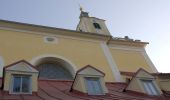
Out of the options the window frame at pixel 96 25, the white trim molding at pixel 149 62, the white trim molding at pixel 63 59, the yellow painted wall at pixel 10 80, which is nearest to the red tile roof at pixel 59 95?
the yellow painted wall at pixel 10 80

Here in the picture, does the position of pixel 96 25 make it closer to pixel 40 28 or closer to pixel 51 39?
pixel 51 39

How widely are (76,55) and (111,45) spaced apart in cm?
338

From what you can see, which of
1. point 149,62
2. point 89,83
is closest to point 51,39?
point 89,83

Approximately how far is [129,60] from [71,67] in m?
4.43

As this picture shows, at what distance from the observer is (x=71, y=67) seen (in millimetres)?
13656

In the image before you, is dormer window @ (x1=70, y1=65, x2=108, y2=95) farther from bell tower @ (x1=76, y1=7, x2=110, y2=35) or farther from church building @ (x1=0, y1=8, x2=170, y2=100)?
bell tower @ (x1=76, y1=7, x2=110, y2=35)

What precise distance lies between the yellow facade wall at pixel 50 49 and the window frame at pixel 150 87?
97.2 inches

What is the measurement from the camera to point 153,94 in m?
11.1

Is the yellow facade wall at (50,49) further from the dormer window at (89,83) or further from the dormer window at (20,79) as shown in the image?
the dormer window at (20,79)

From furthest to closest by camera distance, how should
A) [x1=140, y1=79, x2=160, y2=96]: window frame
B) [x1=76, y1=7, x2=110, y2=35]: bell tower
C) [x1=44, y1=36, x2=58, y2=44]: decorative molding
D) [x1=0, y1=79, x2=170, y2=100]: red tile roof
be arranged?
[x1=76, y1=7, x2=110, y2=35]: bell tower < [x1=44, y1=36, x2=58, y2=44]: decorative molding < [x1=140, y1=79, x2=160, y2=96]: window frame < [x1=0, y1=79, x2=170, y2=100]: red tile roof

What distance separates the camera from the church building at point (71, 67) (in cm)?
923

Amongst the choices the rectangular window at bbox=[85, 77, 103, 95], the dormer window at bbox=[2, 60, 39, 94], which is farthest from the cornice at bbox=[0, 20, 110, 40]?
the rectangular window at bbox=[85, 77, 103, 95]

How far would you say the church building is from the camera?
9.23m

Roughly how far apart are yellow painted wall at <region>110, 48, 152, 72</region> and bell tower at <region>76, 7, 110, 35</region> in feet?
10.7
